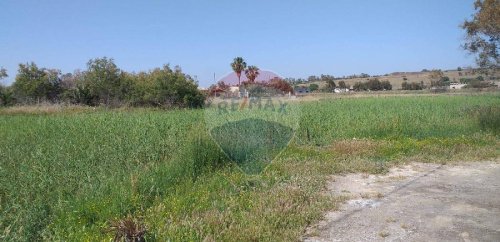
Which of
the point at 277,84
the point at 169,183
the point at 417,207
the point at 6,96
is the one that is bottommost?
the point at 417,207

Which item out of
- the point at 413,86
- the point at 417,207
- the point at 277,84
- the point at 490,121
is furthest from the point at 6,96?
the point at 413,86

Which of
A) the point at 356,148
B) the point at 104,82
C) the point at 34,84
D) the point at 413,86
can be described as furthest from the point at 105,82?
the point at 413,86

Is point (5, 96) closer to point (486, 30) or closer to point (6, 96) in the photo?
point (6, 96)

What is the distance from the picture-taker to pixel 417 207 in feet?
18.2

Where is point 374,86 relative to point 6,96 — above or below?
below

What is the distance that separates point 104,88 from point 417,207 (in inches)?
1303

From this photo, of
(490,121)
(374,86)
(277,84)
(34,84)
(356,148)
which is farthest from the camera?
(374,86)

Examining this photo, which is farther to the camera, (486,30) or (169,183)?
(486,30)

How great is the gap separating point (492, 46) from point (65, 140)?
2130 cm

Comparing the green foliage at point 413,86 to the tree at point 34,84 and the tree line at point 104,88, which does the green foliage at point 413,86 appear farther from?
the tree at point 34,84

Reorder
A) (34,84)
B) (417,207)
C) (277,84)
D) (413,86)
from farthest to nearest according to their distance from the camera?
(413,86) → (34,84) → (277,84) → (417,207)

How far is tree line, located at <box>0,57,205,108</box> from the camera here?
110ft

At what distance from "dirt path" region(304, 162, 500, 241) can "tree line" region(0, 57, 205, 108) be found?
27666mm

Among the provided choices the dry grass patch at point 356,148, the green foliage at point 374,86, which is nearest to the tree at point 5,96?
the dry grass patch at point 356,148
